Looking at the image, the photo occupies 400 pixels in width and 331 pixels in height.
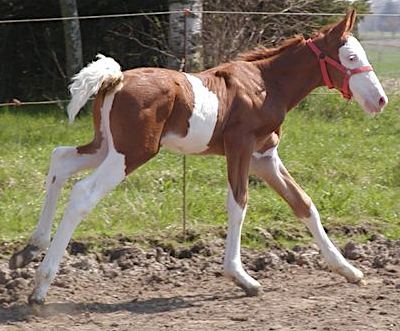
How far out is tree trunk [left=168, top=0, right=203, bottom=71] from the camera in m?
11.5

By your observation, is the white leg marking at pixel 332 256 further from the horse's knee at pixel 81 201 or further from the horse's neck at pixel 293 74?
the horse's knee at pixel 81 201

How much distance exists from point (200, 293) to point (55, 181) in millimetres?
1253

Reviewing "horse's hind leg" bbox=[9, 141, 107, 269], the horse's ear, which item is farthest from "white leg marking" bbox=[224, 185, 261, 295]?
the horse's ear

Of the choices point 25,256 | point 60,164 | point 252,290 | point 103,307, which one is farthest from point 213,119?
point 25,256

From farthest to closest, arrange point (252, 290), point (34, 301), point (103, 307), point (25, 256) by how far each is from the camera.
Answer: point (252, 290) < point (25, 256) < point (103, 307) < point (34, 301)

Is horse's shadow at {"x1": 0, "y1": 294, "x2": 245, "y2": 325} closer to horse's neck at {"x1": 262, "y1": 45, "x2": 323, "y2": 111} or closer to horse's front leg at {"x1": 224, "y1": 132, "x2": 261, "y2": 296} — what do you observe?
horse's front leg at {"x1": 224, "y1": 132, "x2": 261, "y2": 296}

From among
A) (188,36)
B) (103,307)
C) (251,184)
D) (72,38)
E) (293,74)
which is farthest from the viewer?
(72,38)

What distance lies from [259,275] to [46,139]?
4.87m

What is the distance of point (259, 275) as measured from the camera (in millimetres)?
7570

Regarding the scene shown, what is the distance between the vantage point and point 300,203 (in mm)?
7320

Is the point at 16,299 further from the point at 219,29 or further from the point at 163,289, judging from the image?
the point at 219,29

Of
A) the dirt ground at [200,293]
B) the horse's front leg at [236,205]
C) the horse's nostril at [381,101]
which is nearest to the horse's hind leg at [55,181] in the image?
the dirt ground at [200,293]

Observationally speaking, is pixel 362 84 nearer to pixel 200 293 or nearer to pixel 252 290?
pixel 252 290

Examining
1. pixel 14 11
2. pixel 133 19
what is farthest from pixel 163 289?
pixel 14 11
